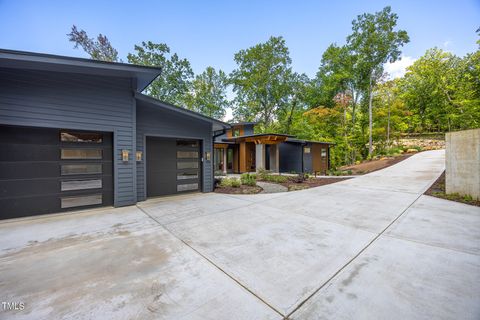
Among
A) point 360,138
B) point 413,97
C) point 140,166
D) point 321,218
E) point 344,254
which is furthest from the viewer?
point 413,97

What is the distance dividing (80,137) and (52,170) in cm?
99

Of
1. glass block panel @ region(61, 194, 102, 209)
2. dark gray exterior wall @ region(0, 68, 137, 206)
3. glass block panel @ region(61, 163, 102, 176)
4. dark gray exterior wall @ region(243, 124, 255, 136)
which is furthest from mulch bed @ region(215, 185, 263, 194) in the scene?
dark gray exterior wall @ region(243, 124, 255, 136)

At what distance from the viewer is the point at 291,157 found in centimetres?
1438

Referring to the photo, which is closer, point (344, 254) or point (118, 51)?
point (344, 254)

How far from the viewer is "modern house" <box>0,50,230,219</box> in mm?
4055

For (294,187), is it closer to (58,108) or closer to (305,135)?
(58,108)

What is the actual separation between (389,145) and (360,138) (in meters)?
3.60

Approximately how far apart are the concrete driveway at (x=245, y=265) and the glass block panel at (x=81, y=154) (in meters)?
1.45

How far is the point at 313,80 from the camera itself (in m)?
21.7

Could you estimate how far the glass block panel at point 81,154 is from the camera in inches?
183

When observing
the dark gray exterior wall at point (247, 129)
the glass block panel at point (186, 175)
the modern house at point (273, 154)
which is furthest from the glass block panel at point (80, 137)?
the dark gray exterior wall at point (247, 129)

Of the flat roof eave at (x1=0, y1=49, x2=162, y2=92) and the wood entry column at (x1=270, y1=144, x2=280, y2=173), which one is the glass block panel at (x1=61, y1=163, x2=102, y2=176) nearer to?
the flat roof eave at (x1=0, y1=49, x2=162, y2=92)

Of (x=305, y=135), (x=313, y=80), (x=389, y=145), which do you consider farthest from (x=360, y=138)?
(x=313, y=80)

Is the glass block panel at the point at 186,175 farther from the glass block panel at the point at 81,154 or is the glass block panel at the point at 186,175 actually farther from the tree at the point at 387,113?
the tree at the point at 387,113
